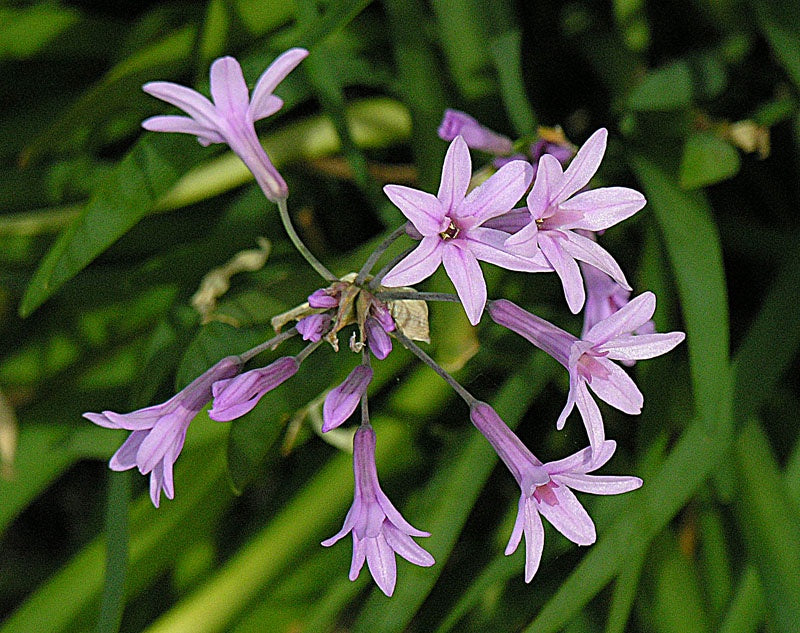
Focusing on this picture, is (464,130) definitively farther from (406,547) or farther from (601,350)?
(406,547)

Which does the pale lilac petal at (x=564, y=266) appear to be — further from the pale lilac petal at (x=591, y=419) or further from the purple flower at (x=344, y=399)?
the purple flower at (x=344, y=399)

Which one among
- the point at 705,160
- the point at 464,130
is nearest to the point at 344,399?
the point at 464,130

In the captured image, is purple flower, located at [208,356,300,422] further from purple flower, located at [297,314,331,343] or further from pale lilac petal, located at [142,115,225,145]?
pale lilac petal, located at [142,115,225,145]

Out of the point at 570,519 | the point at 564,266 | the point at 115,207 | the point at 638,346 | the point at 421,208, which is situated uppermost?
the point at 115,207

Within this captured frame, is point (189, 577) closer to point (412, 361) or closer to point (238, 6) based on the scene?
point (412, 361)

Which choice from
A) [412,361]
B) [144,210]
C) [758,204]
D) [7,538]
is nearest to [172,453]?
[144,210]

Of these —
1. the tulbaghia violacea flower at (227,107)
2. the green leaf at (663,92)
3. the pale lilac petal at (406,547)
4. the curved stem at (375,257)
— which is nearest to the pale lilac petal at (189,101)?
the tulbaghia violacea flower at (227,107)

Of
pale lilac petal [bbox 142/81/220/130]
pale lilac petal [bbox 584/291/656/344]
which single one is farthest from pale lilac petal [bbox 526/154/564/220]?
pale lilac petal [bbox 142/81/220/130]
